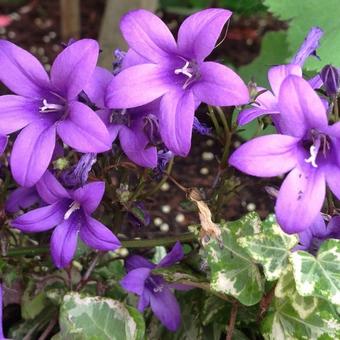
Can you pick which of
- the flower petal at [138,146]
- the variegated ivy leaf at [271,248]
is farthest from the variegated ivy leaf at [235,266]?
the flower petal at [138,146]

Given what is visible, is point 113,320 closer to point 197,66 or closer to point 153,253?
point 153,253

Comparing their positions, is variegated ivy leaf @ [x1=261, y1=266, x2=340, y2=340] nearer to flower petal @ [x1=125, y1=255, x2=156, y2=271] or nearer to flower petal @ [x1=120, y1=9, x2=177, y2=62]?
flower petal @ [x1=125, y1=255, x2=156, y2=271]

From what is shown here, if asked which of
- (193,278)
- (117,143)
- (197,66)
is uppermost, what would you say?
(197,66)

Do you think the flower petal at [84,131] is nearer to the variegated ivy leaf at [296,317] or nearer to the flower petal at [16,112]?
the flower petal at [16,112]

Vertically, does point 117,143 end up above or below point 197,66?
below

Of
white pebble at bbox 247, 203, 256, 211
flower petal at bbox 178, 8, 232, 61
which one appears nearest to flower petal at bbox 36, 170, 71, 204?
flower petal at bbox 178, 8, 232, 61

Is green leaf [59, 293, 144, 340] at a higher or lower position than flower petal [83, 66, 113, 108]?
lower

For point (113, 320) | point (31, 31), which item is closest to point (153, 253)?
point (113, 320)
